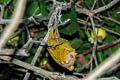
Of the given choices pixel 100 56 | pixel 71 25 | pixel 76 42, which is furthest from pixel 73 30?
pixel 100 56

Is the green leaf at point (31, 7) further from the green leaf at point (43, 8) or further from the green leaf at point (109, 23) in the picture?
the green leaf at point (109, 23)

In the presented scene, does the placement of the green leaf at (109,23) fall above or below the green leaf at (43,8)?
below

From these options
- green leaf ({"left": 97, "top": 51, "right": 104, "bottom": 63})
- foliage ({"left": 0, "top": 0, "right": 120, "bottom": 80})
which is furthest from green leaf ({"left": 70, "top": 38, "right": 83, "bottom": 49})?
green leaf ({"left": 97, "top": 51, "right": 104, "bottom": 63})

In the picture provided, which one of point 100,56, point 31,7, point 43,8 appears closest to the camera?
point 43,8

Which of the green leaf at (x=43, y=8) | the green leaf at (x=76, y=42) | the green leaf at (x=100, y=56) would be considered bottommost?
the green leaf at (x=100, y=56)

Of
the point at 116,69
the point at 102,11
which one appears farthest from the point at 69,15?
the point at 116,69

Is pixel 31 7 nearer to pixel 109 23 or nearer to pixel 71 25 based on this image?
pixel 71 25

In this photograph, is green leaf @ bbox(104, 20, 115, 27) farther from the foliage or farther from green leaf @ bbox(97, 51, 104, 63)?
green leaf @ bbox(97, 51, 104, 63)

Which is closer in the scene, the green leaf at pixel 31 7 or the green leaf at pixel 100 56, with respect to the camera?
the green leaf at pixel 31 7

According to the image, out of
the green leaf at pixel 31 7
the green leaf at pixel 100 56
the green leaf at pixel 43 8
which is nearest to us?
the green leaf at pixel 43 8

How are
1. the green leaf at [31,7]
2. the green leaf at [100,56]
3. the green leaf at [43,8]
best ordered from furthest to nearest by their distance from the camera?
the green leaf at [100,56]
the green leaf at [31,7]
the green leaf at [43,8]

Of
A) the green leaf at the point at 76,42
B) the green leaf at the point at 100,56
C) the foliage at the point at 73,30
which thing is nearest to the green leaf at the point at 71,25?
the foliage at the point at 73,30

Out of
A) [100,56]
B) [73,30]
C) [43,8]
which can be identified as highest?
[43,8]
